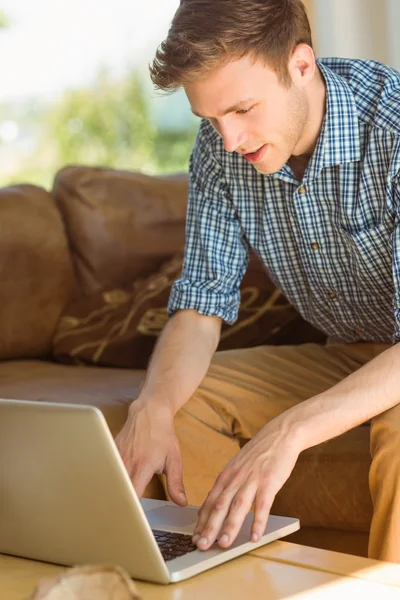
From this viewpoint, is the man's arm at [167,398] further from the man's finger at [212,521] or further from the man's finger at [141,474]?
the man's finger at [212,521]

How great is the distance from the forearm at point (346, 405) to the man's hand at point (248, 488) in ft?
0.07

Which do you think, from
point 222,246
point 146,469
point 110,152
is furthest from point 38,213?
point 110,152

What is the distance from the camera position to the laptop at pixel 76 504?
3.03ft

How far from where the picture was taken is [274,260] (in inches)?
69.4

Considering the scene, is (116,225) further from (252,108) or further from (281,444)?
(281,444)

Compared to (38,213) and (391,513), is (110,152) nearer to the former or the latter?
(38,213)

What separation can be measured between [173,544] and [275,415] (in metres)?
0.70

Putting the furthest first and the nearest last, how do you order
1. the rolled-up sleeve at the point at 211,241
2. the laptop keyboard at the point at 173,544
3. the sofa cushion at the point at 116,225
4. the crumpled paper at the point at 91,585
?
the sofa cushion at the point at 116,225, the rolled-up sleeve at the point at 211,241, the laptop keyboard at the point at 173,544, the crumpled paper at the point at 91,585

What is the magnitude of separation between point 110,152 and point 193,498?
3.25m

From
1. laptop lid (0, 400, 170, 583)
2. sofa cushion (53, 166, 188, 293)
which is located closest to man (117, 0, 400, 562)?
laptop lid (0, 400, 170, 583)

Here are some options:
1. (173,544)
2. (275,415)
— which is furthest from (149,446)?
(275,415)

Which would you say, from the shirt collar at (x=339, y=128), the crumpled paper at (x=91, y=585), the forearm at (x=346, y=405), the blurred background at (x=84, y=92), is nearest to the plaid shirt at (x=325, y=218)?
the shirt collar at (x=339, y=128)

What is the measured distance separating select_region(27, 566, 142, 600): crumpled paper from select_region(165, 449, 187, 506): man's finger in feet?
1.60

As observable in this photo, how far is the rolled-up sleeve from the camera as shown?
172 cm
